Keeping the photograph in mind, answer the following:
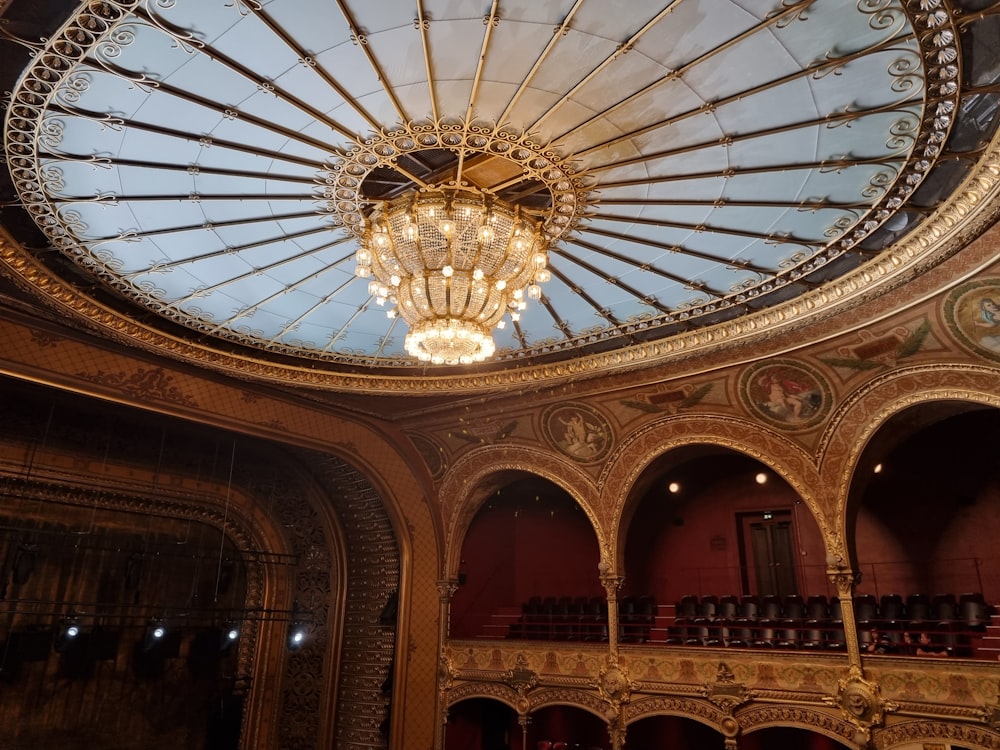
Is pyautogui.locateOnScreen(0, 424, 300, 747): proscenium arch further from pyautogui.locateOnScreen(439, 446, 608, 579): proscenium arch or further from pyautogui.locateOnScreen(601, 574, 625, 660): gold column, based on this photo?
pyautogui.locateOnScreen(601, 574, 625, 660): gold column

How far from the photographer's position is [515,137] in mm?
5844

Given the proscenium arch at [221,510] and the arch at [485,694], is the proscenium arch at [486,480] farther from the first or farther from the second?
the proscenium arch at [221,510]

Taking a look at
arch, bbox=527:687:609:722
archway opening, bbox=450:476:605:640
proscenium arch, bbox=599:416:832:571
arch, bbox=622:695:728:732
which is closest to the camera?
proscenium arch, bbox=599:416:832:571

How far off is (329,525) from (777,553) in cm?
897

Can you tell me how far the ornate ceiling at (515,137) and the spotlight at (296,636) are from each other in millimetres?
7888

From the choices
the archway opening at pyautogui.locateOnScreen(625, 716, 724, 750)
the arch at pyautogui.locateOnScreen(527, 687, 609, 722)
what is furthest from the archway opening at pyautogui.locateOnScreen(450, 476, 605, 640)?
the arch at pyautogui.locateOnScreen(527, 687, 609, 722)

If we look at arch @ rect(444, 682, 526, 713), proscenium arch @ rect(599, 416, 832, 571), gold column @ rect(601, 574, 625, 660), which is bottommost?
arch @ rect(444, 682, 526, 713)

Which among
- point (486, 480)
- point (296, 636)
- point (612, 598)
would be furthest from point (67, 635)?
point (612, 598)

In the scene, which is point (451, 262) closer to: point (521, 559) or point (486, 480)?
point (486, 480)

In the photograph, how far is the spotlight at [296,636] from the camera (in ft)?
45.2

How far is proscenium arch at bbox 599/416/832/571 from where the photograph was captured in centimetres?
974

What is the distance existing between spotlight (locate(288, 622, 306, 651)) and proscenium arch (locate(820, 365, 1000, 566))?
10.2m

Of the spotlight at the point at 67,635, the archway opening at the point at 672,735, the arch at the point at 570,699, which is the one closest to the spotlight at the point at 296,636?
the spotlight at the point at 67,635

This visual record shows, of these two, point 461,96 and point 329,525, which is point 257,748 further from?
point 461,96
